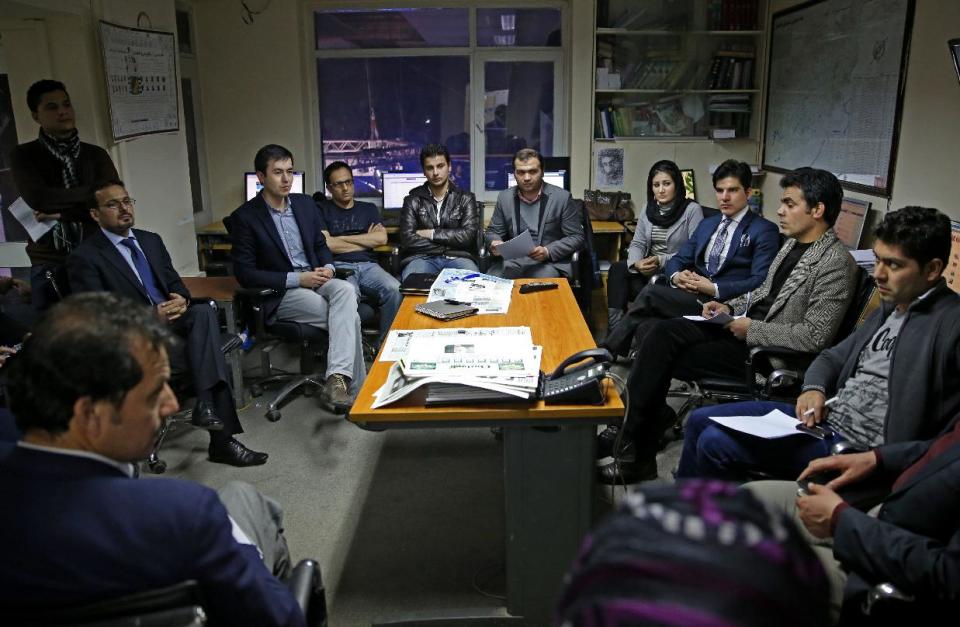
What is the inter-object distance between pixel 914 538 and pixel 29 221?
11.8 feet

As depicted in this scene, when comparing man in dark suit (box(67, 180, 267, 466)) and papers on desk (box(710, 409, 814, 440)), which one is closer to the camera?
papers on desk (box(710, 409, 814, 440))

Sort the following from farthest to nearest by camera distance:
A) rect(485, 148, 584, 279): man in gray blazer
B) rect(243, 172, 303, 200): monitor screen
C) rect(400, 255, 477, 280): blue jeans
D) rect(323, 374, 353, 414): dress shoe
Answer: rect(243, 172, 303, 200): monitor screen → rect(400, 255, 477, 280): blue jeans → rect(485, 148, 584, 279): man in gray blazer → rect(323, 374, 353, 414): dress shoe

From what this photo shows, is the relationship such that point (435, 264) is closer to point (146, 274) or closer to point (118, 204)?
point (146, 274)

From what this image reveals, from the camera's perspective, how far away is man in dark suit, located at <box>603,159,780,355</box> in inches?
146

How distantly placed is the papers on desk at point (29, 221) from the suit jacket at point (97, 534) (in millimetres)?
2720

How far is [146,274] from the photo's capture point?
341 centimetres

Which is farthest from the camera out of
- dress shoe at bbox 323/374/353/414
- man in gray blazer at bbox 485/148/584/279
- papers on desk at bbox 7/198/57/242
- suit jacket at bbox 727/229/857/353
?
man in gray blazer at bbox 485/148/584/279

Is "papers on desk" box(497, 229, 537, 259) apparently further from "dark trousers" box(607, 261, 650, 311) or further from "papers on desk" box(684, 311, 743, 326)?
"papers on desk" box(684, 311, 743, 326)

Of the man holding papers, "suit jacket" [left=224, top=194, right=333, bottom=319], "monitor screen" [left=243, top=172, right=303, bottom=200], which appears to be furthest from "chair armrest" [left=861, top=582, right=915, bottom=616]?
"monitor screen" [left=243, top=172, right=303, bottom=200]

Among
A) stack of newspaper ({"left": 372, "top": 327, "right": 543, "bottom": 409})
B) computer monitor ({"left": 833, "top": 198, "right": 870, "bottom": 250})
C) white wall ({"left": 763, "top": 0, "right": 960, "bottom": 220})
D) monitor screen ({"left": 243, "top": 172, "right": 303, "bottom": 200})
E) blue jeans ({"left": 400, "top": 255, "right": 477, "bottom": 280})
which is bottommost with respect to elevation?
blue jeans ({"left": 400, "top": 255, "right": 477, "bottom": 280})

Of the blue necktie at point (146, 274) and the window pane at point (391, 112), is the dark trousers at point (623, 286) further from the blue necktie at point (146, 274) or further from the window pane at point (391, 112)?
the blue necktie at point (146, 274)

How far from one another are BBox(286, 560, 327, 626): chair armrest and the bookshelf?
5010mm

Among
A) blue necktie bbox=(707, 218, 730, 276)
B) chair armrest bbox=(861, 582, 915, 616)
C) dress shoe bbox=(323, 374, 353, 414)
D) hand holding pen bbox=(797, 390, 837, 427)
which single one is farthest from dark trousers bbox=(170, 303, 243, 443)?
chair armrest bbox=(861, 582, 915, 616)

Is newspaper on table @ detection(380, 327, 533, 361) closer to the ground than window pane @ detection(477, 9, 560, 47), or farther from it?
closer to the ground
